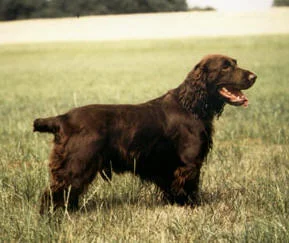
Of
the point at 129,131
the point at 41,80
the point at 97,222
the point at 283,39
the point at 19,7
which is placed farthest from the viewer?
the point at 283,39

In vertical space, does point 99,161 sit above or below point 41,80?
above

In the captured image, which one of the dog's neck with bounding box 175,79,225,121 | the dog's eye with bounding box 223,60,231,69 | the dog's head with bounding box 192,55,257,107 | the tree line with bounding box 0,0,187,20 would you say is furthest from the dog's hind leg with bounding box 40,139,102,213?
the tree line with bounding box 0,0,187,20

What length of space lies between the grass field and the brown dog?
0.60 feet

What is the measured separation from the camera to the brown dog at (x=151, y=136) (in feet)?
11.4

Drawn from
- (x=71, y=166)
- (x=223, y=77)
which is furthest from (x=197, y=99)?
(x=71, y=166)

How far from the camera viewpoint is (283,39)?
2180 cm

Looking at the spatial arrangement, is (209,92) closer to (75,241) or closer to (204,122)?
(204,122)

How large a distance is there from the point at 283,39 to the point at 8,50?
12667mm

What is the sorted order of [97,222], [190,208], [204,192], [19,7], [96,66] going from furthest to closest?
[96,66]
[19,7]
[204,192]
[190,208]
[97,222]

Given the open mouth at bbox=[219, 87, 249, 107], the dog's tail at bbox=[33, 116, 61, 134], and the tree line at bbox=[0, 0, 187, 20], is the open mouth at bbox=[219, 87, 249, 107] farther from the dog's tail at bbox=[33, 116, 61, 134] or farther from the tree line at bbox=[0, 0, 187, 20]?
the tree line at bbox=[0, 0, 187, 20]

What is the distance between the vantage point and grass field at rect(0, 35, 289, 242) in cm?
314

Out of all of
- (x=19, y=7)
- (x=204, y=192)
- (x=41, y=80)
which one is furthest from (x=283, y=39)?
(x=204, y=192)

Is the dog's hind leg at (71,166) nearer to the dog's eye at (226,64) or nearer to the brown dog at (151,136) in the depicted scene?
the brown dog at (151,136)

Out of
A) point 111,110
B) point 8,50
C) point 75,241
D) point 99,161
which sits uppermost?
point 111,110
